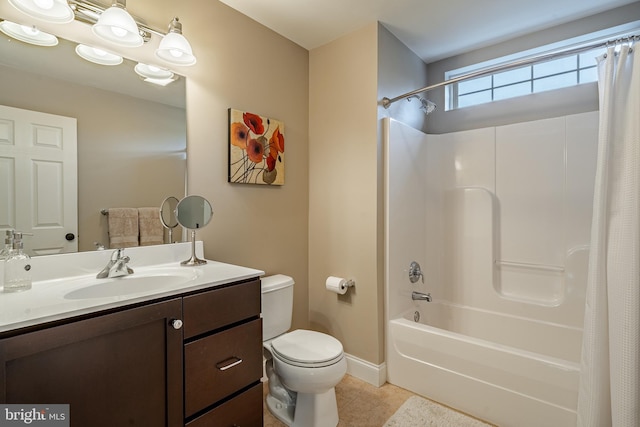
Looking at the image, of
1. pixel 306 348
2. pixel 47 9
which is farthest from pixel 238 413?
pixel 47 9

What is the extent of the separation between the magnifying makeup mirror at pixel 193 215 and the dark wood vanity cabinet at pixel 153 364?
0.43m

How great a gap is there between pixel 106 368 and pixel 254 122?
1553 mm

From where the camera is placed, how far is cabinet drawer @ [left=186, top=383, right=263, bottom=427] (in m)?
1.20

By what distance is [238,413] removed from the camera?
4.30 ft

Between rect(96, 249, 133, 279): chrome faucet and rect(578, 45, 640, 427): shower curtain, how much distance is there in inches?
81.3

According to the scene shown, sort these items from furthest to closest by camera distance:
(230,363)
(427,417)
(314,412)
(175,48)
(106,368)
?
(427,417) → (314,412) → (175,48) → (230,363) → (106,368)

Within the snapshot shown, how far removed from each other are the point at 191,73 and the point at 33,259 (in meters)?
1.18

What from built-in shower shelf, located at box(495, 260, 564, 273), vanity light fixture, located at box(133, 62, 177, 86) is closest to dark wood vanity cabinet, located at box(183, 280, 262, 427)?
vanity light fixture, located at box(133, 62, 177, 86)

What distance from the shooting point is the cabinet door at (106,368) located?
0.81 m

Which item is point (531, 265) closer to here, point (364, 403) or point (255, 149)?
point (364, 403)

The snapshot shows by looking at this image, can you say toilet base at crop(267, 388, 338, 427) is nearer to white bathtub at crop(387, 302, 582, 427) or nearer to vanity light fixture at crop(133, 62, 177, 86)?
white bathtub at crop(387, 302, 582, 427)

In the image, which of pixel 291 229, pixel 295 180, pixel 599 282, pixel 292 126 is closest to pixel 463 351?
pixel 599 282

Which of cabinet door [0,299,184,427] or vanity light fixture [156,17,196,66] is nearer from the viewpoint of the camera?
cabinet door [0,299,184,427]

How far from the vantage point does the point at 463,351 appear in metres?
1.79
